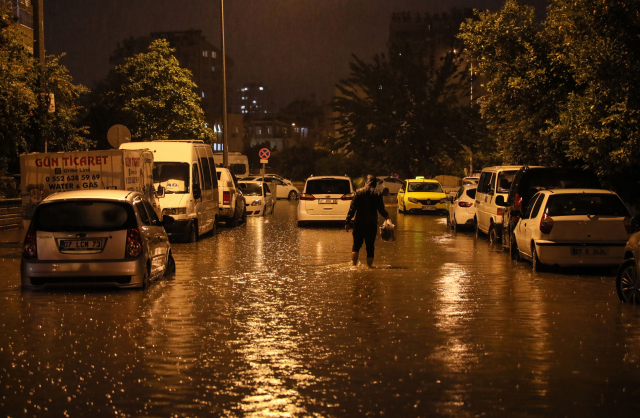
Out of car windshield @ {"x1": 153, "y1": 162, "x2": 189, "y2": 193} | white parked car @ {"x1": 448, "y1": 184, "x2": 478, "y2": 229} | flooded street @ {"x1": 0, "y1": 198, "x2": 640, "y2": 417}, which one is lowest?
flooded street @ {"x1": 0, "y1": 198, "x2": 640, "y2": 417}

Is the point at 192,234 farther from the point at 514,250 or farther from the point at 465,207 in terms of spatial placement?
the point at 465,207

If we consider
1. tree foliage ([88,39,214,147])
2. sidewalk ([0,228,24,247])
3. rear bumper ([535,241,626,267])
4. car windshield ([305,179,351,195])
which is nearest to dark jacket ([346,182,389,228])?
rear bumper ([535,241,626,267])

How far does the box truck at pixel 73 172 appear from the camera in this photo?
17984 mm

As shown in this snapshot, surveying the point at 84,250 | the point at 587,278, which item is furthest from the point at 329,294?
the point at 587,278

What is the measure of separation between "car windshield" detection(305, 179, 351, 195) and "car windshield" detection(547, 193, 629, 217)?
12.9m

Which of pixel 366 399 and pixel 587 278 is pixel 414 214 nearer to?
pixel 587 278

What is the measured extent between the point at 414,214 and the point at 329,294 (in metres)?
24.7

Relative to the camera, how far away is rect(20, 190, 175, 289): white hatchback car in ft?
39.1

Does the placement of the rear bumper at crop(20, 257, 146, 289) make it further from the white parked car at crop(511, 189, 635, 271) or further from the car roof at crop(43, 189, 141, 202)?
the white parked car at crop(511, 189, 635, 271)

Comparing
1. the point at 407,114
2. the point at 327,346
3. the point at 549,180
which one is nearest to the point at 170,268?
the point at 327,346

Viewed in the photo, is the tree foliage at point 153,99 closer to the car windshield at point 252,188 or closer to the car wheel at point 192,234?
the car windshield at point 252,188

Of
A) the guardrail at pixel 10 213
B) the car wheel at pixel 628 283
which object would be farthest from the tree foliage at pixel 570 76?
the guardrail at pixel 10 213

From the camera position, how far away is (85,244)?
11.9 metres

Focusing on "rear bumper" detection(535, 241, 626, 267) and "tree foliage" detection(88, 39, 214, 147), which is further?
"tree foliage" detection(88, 39, 214, 147)
